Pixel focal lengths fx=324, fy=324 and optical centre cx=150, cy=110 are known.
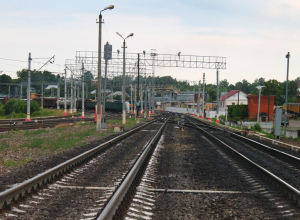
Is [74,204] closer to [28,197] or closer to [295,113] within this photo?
[28,197]

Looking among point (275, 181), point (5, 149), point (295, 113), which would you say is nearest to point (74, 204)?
point (275, 181)

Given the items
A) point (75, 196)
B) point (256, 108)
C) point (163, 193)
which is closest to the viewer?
point (75, 196)

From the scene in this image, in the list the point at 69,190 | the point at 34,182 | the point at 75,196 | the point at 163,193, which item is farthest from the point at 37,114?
the point at 163,193

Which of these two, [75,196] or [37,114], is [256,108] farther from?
[75,196]

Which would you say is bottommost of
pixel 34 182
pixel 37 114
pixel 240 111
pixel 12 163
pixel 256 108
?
pixel 37 114

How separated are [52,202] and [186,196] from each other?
2.69m

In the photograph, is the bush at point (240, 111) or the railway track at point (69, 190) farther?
the bush at point (240, 111)

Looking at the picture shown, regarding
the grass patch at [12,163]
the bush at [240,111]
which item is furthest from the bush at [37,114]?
the grass patch at [12,163]

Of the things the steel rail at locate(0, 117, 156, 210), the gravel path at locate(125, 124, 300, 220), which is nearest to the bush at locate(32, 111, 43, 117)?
the steel rail at locate(0, 117, 156, 210)

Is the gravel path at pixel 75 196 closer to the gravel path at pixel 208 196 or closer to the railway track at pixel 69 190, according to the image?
the railway track at pixel 69 190

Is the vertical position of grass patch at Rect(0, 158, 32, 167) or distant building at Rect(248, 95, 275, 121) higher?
distant building at Rect(248, 95, 275, 121)

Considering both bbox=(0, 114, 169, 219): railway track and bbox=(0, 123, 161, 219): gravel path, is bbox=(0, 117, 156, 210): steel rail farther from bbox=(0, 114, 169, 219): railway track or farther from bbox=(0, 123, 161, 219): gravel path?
bbox=(0, 123, 161, 219): gravel path

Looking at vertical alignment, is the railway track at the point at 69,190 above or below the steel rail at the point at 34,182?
below

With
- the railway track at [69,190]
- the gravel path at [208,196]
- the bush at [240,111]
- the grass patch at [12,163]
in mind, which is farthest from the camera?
the bush at [240,111]
